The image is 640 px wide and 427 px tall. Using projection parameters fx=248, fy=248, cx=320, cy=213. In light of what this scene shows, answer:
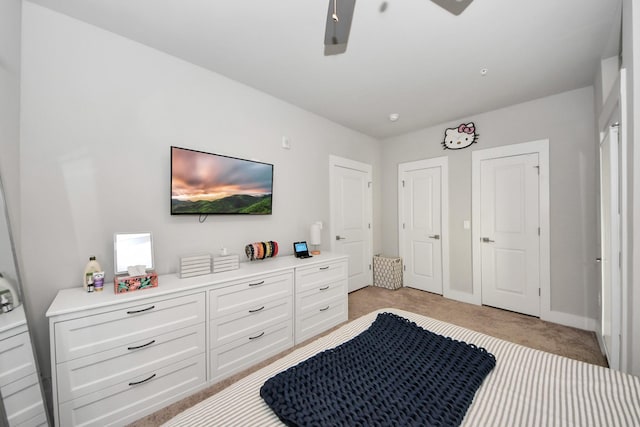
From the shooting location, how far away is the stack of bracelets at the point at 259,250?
8.18 feet

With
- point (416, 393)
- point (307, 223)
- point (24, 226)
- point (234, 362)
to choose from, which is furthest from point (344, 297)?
point (24, 226)

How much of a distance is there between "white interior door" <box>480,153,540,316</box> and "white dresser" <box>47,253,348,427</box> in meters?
2.61

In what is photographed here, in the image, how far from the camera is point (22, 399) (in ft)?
3.88

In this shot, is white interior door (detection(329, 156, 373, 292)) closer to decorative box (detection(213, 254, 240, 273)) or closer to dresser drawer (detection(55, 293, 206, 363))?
decorative box (detection(213, 254, 240, 273))

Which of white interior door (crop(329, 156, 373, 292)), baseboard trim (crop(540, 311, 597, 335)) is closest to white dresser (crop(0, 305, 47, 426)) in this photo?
white interior door (crop(329, 156, 373, 292))

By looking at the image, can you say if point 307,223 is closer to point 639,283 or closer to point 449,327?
point 449,327

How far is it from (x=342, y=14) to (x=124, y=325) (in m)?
2.22

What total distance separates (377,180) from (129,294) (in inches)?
149

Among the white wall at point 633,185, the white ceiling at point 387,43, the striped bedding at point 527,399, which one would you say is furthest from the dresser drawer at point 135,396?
the white wall at point 633,185

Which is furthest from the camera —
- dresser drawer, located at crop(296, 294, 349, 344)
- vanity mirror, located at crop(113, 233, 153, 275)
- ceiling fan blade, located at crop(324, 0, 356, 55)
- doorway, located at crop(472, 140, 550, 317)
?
doorway, located at crop(472, 140, 550, 317)

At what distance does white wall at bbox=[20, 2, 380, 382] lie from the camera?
161 cm

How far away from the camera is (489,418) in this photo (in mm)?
834

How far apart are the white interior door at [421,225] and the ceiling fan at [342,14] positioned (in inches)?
97.4

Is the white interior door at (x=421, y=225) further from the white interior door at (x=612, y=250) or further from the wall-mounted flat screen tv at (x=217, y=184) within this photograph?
Result: the wall-mounted flat screen tv at (x=217, y=184)
